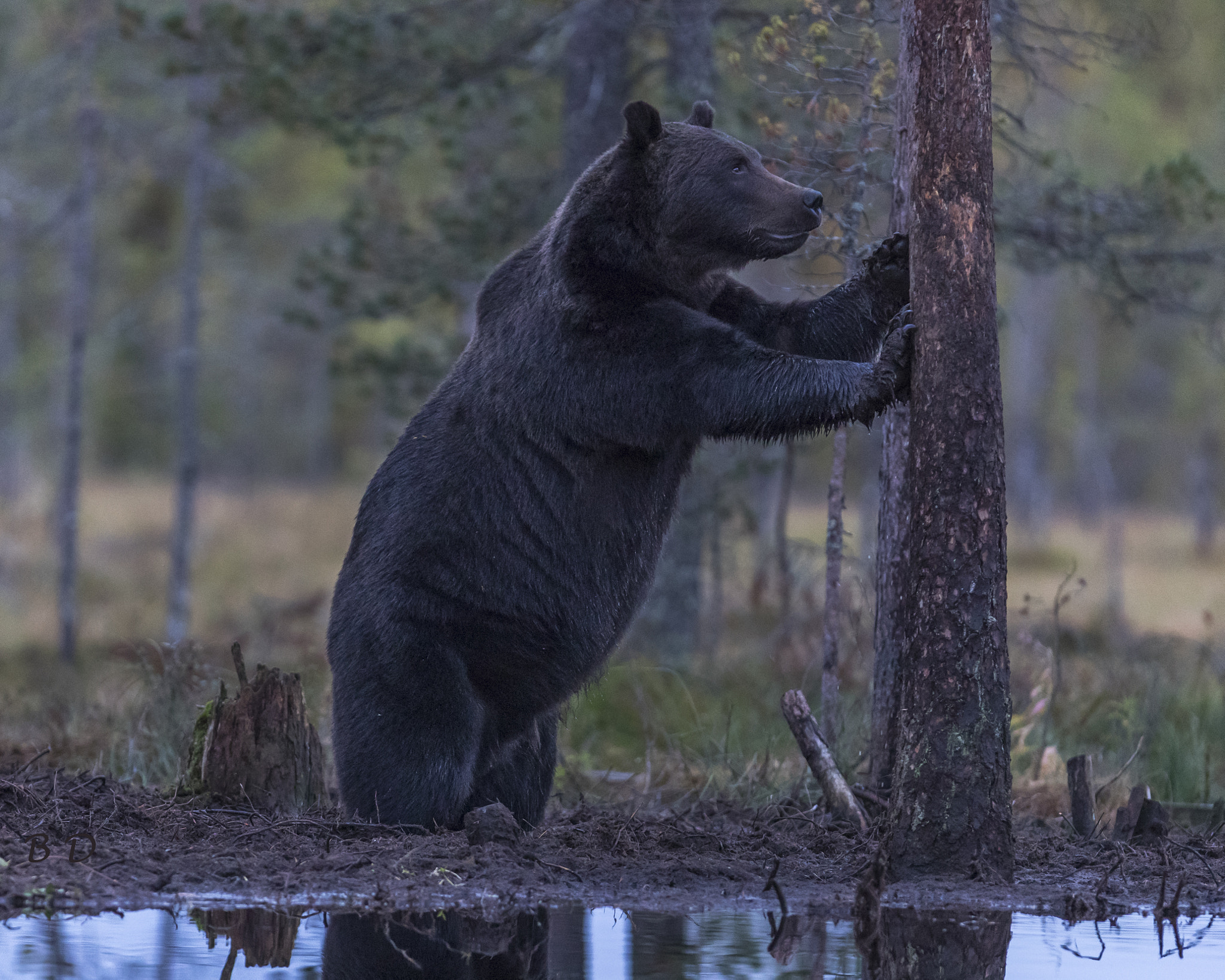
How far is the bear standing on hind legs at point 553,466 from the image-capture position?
6262 millimetres

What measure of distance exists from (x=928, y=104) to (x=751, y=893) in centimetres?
324

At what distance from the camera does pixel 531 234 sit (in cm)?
1498

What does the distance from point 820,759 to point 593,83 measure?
7.43 m

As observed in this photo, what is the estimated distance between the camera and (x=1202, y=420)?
32469 mm

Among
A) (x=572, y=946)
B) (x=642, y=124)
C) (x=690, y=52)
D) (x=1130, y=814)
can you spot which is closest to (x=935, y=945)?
(x=572, y=946)

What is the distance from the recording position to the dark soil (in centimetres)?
532

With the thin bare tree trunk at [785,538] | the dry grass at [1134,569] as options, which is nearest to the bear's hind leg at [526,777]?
the thin bare tree trunk at [785,538]

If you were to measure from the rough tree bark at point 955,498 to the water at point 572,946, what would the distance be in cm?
52

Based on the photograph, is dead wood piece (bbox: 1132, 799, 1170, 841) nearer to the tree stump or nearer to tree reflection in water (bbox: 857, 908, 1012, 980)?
tree reflection in water (bbox: 857, 908, 1012, 980)

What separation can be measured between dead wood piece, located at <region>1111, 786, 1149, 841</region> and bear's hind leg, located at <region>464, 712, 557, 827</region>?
2.75 m

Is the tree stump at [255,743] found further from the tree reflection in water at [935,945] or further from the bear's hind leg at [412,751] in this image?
the tree reflection in water at [935,945]

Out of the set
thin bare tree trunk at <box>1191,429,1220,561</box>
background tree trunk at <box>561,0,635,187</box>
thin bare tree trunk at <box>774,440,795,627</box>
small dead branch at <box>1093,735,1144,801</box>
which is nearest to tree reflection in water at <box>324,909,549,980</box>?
small dead branch at <box>1093,735,1144,801</box>

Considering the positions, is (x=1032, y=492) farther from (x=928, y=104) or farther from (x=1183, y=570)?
(x=928, y=104)

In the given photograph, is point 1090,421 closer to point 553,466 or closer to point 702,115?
point 702,115
